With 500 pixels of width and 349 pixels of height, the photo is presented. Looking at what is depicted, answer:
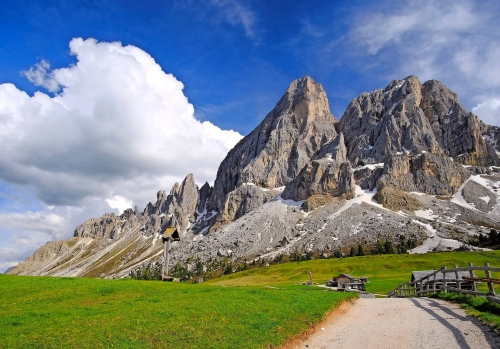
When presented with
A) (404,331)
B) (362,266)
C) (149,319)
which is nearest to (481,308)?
(404,331)

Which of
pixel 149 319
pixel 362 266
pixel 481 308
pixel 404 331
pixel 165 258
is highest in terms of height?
pixel 165 258

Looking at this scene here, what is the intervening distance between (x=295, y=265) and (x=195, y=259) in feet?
251

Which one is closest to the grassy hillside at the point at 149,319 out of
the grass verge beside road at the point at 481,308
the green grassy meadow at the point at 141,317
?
the green grassy meadow at the point at 141,317

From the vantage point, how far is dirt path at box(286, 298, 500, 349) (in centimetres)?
1226

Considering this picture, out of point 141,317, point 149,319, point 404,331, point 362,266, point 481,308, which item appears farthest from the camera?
point 362,266

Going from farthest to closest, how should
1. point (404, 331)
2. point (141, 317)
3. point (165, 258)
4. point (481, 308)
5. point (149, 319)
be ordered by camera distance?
point (165, 258) < point (481, 308) < point (141, 317) < point (404, 331) < point (149, 319)

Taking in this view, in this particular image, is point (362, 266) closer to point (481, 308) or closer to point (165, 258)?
point (165, 258)

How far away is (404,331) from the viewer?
555 inches

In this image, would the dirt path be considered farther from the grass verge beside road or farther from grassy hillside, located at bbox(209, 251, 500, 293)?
grassy hillside, located at bbox(209, 251, 500, 293)

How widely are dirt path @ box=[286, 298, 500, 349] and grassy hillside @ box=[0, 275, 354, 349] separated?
93cm

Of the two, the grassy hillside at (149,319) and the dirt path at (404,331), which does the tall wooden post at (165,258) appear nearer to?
the grassy hillside at (149,319)

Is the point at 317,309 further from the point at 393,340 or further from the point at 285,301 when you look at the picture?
the point at 393,340

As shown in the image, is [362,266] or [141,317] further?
[362,266]

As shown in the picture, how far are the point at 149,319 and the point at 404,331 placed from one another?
10.7 meters
